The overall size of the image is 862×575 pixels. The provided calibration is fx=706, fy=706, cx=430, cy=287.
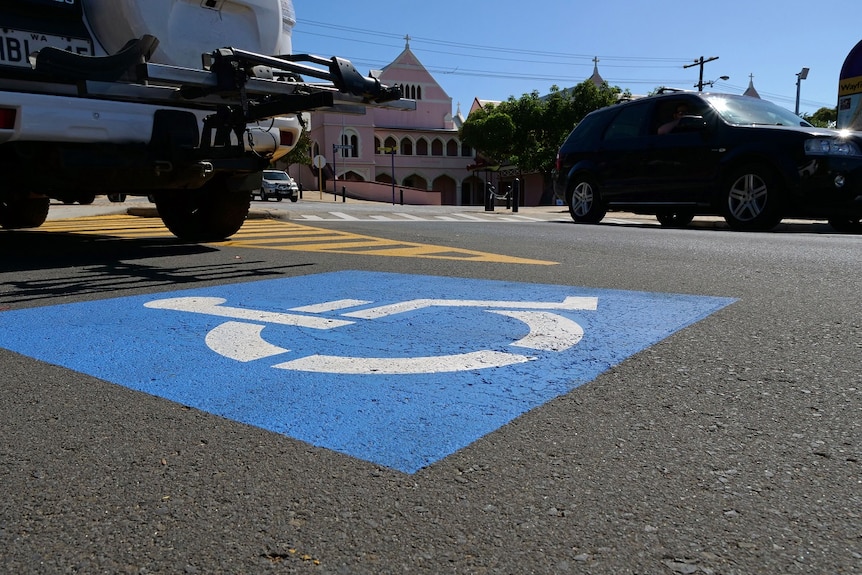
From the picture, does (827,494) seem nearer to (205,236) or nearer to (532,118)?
(205,236)

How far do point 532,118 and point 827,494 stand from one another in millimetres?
54321

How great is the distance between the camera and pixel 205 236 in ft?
23.2

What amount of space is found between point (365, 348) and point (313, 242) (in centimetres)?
509

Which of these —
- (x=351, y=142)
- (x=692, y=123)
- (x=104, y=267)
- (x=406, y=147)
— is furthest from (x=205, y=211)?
(x=406, y=147)

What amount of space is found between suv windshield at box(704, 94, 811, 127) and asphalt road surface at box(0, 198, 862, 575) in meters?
6.29

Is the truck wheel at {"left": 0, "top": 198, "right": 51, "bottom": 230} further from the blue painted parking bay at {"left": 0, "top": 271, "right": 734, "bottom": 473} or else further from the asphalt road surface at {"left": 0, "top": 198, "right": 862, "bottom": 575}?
the blue painted parking bay at {"left": 0, "top": 271, "right": 734, "bottom": 473}

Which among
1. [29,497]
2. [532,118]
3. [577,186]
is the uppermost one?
[532,118]

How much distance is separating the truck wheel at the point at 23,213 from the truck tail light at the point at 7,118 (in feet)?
15.1

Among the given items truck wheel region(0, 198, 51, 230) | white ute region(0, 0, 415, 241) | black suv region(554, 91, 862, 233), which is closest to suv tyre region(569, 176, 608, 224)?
black suv region(554, 91, 862, 233)

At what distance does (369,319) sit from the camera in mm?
3410

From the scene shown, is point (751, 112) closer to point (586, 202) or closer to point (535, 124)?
point (586, 202)

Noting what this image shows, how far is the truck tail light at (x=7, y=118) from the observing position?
4.45m

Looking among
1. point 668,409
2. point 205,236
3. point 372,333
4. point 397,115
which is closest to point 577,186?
point 205,236

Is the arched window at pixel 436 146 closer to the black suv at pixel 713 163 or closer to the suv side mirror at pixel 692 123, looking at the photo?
the black suv at pixel 713 163
